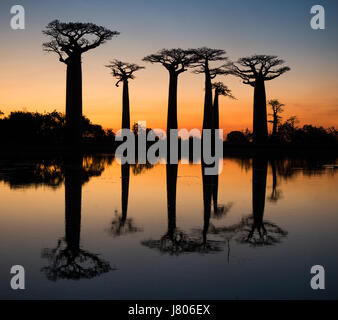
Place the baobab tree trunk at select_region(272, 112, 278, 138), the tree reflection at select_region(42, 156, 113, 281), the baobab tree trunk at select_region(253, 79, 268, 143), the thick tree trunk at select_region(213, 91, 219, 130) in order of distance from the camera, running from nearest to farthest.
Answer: the tree reflection at select_region(42, 156, 113, 281) < the baobab tree trunk at select_region(253, 79, 268, 143) < the thick tree trunk at select_region(213, 91, 219, 130) < the baobab tree trunk at select_region(272, 112, 278, 138)

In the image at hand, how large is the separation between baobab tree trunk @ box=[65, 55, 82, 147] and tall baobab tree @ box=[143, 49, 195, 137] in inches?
296

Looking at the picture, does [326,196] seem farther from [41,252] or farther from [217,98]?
[217,98]

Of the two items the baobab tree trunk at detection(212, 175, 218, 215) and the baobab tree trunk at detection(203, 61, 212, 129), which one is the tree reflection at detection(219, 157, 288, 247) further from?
the baobab tree trunk at detection(203, 61, 212, 129)

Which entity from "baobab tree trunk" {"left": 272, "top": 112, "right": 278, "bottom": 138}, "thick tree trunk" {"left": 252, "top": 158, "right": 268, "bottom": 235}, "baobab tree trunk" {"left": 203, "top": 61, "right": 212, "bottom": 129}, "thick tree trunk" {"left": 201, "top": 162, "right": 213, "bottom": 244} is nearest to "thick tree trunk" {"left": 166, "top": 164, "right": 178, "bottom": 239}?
"thick tree trunk" {"left": 201, "top": 162, "right": 213, "bottom": 244}

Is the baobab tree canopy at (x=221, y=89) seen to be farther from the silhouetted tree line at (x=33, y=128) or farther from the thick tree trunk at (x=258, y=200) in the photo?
the thick tree trunk at (x=258, y=200)

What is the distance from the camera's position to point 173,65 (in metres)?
32.2

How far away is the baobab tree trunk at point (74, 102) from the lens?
2581cm

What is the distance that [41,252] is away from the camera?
173 inches

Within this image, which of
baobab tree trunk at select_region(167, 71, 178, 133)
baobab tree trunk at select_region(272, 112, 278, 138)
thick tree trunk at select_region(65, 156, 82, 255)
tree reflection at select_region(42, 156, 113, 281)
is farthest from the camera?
baobab tree trunk at select_region(272, 112, 278, 138)

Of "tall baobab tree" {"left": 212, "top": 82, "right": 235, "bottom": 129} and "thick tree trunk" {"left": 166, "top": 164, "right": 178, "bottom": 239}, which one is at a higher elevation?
"tall baobab tree" {"left": 212, "top": 82, "right": 235, "bottom": 129}

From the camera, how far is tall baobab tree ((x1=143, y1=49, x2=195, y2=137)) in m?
31.2

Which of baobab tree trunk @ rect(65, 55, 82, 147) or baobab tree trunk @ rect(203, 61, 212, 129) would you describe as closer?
baobab tree trunk @ rect(65, 55, 82, 147)

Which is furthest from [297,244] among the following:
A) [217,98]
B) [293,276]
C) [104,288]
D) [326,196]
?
[217,98]

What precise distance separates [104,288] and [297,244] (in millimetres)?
2410
